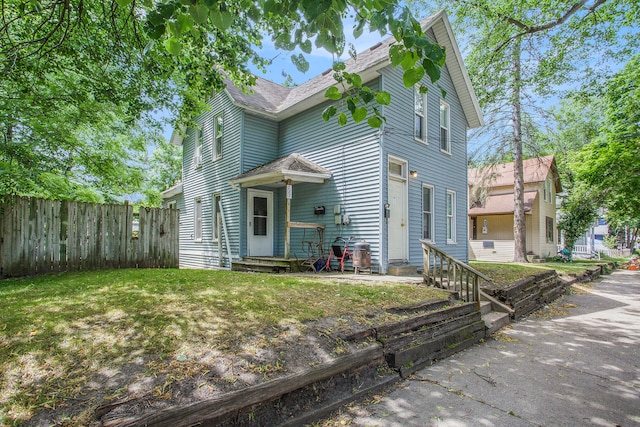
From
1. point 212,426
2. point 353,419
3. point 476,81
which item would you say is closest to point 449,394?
point 353,419

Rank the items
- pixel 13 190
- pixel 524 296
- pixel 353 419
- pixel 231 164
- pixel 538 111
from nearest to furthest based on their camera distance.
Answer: pixel 353 419, pixel 13 190, pixel 524 296, pixel 231 164, pixel 538 111

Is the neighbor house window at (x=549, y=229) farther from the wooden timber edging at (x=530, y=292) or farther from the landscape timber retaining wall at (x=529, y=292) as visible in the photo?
the landscape timber retaining wall at (x=529, y=292)

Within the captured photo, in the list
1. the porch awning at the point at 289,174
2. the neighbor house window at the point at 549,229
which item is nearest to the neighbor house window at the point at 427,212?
the porch awning at the point at 289,174

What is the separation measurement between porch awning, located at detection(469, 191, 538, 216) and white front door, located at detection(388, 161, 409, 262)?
12072 millimetres

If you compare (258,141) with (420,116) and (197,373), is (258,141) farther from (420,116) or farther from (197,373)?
(197,373)

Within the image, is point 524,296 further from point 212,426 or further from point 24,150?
point 24,150

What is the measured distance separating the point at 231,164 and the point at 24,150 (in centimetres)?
538

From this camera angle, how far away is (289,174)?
855 cm

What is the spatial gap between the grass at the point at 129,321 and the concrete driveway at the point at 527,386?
103cm

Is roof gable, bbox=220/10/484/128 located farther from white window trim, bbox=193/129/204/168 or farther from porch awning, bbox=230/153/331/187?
white window trim, bbox=193/129/204/168

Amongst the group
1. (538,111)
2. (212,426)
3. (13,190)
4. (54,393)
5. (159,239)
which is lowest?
(212,426)

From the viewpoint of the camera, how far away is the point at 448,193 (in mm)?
11164

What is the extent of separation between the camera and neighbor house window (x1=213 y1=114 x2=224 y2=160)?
1179 cm

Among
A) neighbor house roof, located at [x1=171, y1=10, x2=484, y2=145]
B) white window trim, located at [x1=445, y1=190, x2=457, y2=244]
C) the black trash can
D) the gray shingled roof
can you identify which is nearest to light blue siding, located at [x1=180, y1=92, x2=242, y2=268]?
neighbor house roof, located at [x1=171, y1=10, x2=484, y2=145]
